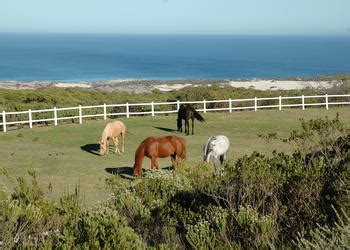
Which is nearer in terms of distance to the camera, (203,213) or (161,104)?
(203,213)

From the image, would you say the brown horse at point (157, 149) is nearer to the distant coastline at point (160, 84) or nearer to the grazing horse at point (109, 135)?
the grazing horse at point (109, 135)

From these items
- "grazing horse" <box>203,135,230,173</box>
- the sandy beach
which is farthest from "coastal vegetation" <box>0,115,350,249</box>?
the sandy beach

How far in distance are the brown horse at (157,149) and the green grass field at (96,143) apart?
1.43 m

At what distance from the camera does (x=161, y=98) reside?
1516 inches

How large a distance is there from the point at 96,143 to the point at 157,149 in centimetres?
687

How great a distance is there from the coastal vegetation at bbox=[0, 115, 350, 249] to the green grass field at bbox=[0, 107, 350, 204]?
494cm

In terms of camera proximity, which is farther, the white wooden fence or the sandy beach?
the sandy beach

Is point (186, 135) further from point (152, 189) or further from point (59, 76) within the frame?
point (59, 76)

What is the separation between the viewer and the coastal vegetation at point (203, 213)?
5.98m

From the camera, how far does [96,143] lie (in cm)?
2216

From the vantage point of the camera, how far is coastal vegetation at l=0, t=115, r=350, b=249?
598cm

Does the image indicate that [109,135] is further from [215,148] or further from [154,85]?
[154,85]

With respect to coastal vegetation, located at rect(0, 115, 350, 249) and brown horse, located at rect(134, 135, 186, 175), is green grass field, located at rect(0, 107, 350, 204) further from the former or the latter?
coastal vegetation, located at rect(0, 115, 350, 249)

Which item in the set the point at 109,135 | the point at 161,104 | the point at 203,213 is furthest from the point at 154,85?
the point at 203,213
